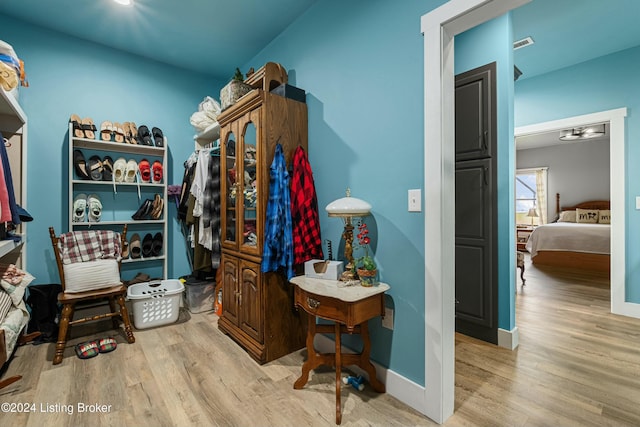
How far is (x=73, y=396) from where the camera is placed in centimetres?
173

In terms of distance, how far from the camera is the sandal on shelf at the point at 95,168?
296 cm

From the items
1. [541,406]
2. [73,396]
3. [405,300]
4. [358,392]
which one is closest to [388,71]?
[405,300]

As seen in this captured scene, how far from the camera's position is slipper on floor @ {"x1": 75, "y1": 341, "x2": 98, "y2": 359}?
2.16m

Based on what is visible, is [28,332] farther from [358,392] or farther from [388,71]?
[388,71]

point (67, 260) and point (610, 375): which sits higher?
point (67, 260)

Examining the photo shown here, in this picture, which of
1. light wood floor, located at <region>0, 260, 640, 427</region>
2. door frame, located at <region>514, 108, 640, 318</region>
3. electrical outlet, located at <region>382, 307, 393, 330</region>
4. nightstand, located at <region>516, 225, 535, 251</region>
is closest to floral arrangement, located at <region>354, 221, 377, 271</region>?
electrical outlet, located at <region>382, 307, 393, 330</region>

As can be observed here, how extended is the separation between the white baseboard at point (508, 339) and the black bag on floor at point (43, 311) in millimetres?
3633

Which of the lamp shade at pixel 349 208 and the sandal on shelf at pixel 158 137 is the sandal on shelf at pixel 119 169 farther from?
the lamp shade at pixel 349 208

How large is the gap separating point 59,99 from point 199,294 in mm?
2342

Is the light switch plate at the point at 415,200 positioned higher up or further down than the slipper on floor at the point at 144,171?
further down

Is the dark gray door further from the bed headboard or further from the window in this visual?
the window

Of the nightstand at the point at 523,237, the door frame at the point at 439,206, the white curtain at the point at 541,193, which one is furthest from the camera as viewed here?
the white curtain at the point at 541,193

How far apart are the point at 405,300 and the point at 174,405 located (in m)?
1.42

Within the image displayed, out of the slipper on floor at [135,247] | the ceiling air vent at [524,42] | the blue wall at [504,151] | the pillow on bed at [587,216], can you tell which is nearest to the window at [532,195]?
the pillow on bed at [587,216]
